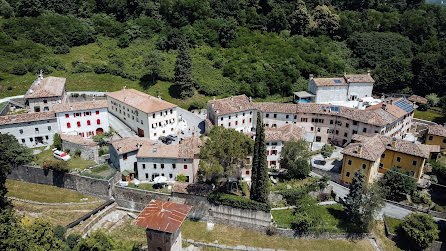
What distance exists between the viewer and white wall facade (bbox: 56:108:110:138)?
6575 centimetres

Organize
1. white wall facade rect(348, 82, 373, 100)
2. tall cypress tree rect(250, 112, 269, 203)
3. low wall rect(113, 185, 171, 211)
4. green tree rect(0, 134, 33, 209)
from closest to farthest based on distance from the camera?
tall cypress tree rect(250, 112, 269, 203)
low wall rect(113, 185, 171, 211)
green tree rect(0, 134, 33, 209)
white wall facade rect(348, 82, 373, 100)

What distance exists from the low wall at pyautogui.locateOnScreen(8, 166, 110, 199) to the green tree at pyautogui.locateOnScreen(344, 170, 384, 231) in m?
36.4

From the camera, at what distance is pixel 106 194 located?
188ft

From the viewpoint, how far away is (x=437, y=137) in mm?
66875

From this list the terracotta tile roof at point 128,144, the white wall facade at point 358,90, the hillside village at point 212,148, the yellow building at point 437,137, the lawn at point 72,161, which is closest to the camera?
the hillside village at point 212,148

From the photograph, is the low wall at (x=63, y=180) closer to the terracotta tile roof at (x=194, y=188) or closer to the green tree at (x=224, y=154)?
the terracotta tile roof at (x=194, y=188)

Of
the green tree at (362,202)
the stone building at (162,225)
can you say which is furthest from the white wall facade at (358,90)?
the stone building at (162,225)

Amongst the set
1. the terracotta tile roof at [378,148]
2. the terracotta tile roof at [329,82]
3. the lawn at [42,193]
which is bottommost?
the lawn at [42,193]

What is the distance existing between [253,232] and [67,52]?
70.9 meters

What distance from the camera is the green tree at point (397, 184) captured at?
55938mm

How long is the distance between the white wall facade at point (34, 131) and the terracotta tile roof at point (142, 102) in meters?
13.5

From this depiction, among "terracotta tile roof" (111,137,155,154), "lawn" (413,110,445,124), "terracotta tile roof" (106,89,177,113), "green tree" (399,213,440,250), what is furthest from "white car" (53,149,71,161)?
"lawn" (413,110,445,124)

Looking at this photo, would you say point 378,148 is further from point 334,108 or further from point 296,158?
point 334,108

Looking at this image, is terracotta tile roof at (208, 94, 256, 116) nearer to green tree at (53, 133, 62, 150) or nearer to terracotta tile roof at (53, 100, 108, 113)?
terracotta tile roof at (53, 100, 108, 113)
